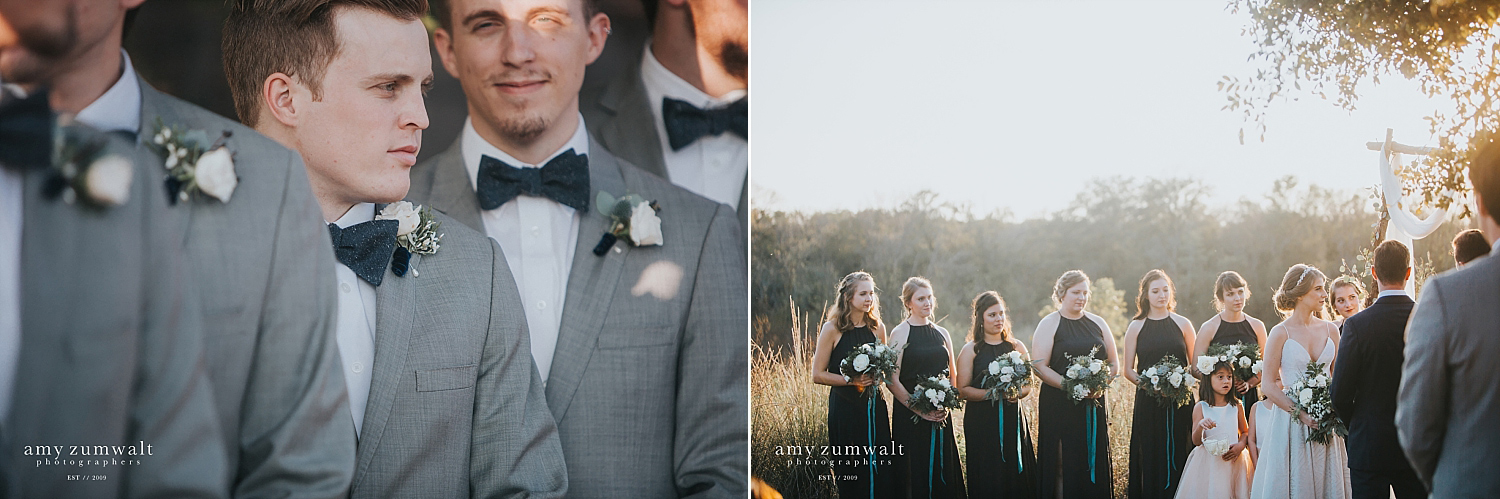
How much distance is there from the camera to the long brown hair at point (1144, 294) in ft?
13.6

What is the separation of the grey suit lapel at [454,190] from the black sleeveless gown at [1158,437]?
10.1ft

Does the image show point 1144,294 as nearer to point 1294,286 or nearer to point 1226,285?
point 1226,285

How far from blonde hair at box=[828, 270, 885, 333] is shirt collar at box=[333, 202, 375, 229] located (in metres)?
2.09

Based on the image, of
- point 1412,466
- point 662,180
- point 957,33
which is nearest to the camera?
point 1412,466

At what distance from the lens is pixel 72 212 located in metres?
3.51

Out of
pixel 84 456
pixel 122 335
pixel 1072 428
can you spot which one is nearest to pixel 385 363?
pixel 122 335

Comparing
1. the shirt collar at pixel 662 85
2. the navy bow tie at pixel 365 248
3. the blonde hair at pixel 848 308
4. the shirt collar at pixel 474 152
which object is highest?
the shirt collar at pixel 662 85

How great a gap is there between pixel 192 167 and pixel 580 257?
1.56 metres

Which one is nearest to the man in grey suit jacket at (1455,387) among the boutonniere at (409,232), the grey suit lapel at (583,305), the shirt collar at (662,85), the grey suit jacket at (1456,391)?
the grey suit jacket at (1456,391)

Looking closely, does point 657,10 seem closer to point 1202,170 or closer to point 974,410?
point 974,410

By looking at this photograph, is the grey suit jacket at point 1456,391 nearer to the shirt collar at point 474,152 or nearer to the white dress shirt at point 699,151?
the white dress shirt at point 699,151

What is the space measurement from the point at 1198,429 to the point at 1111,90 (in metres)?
1.63

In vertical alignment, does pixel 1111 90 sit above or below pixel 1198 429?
above

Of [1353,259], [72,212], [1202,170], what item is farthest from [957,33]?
[72,212]
